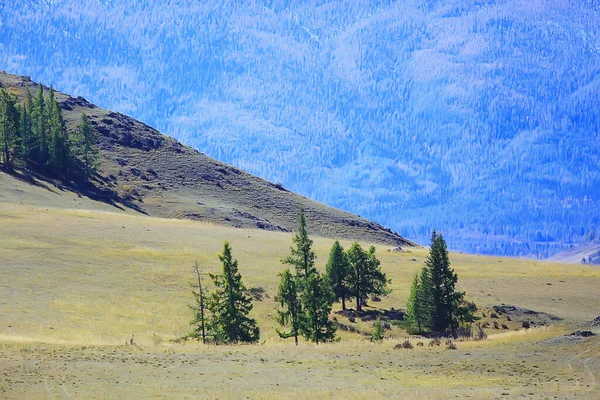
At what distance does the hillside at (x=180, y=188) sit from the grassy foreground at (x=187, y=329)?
3396 cm

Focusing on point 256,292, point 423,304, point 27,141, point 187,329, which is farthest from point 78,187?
point 423,304

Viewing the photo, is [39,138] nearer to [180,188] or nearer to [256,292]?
[180,188]

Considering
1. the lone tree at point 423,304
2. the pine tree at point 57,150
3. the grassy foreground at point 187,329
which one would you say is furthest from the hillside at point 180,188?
the lone tree at point 423,304

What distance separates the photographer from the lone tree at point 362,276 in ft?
202

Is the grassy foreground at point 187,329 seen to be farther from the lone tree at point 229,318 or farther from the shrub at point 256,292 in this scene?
the lone tree at point 229,318

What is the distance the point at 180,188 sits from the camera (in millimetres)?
136250

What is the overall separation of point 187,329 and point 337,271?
17621 millimetres

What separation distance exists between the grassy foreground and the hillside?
33964 millimetres

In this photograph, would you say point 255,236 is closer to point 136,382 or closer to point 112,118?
point 136,382

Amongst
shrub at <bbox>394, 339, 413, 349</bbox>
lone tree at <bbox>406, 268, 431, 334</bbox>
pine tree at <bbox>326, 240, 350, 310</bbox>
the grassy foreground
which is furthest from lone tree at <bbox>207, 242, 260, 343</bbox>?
pine tree at <bbox>326, 240, 350, 310</bbox>

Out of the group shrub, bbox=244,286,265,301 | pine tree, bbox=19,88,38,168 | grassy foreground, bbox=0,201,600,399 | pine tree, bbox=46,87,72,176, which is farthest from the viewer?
pine tree, bbox=46,87,72,176

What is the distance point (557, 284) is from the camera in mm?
69750

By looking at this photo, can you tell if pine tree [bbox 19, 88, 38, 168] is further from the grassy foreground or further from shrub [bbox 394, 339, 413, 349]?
shrub [bbox 394, 339, 413, 349]

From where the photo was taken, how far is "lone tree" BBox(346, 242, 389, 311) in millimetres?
61438
